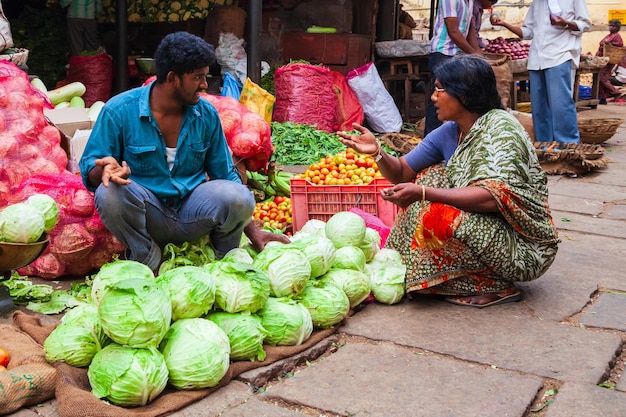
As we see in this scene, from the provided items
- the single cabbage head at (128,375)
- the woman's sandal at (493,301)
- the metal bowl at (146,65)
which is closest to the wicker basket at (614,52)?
the metal bowl at (146,65)

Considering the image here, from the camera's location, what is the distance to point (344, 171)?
543cm

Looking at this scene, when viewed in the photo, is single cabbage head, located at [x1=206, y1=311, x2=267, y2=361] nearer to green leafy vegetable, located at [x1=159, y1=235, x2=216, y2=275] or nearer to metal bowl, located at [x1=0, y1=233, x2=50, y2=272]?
green leafy vegetable, located at [x1=159, y1=235, x2=216, y2=275]

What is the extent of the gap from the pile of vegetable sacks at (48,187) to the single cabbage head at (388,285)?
1506 millimetres

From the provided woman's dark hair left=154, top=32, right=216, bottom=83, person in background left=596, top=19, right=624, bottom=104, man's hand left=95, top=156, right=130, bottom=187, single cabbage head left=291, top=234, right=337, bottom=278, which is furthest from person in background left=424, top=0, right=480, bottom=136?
person in background left=596, top=19, right=624, bottom=104

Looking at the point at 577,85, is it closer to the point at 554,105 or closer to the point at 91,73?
the point at 554,105

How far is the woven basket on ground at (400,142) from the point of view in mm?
7906

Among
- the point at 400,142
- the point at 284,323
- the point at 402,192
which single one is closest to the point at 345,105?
the point at 400,142

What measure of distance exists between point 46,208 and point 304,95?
17.6 feet

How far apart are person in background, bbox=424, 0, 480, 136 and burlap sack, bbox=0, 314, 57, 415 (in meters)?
5.42

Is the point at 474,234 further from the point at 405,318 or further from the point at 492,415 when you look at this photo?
the point at 492,415

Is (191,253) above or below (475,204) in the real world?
below

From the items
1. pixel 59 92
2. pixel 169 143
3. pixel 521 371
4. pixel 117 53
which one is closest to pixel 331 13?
pixel 117 53

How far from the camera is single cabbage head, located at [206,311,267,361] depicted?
3002 mm

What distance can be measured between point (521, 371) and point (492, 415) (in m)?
0.44
